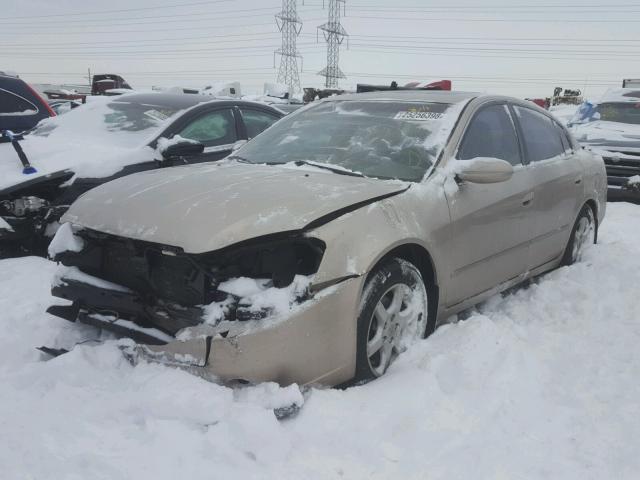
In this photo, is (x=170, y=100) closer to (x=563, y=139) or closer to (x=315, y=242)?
(x=563, y=139)

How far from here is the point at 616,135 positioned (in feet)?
32.6

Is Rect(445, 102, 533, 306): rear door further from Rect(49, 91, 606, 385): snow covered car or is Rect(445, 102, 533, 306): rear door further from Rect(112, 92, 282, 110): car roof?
Rect(112, 92, 282, 110): car roof

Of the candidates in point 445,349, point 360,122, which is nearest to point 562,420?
point 445,349

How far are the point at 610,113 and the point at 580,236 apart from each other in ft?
22.2

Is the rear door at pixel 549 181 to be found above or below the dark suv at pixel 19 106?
below

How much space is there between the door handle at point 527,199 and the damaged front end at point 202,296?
6.49ft

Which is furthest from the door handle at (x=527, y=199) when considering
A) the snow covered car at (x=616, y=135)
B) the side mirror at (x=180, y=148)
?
the snow covered car at (x=616, y=135)

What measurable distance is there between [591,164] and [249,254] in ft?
12.5

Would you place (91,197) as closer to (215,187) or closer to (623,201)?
(215,187)

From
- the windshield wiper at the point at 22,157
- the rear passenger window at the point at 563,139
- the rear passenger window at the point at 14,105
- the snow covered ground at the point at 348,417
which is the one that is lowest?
the snow covered ground at the point at 348,417

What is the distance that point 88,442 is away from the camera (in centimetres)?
229

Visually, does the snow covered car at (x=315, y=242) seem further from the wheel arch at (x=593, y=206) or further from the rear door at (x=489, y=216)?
the wheel arch at (x=593, y=206)

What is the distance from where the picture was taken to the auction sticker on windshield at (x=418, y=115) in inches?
151

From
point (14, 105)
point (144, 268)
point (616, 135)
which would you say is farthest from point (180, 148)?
point (616, 135)
